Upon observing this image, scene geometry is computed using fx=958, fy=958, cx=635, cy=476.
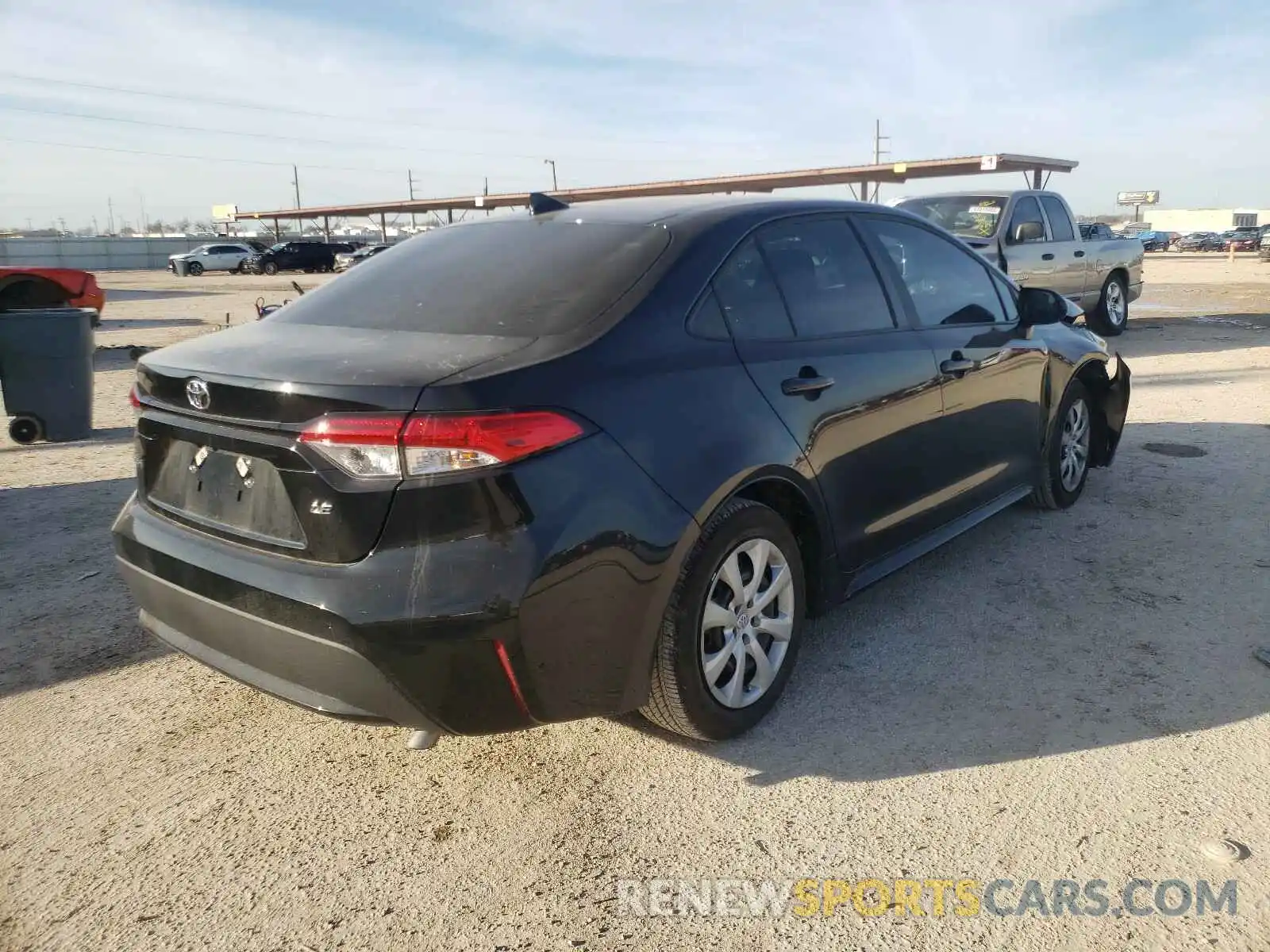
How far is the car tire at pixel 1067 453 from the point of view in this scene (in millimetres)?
4887

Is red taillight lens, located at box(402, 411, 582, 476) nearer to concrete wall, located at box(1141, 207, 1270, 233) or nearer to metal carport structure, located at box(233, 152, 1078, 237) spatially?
metal carport structure, located at box(233, 152, 1078, 237)

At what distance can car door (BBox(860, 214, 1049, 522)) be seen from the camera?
12.5ft

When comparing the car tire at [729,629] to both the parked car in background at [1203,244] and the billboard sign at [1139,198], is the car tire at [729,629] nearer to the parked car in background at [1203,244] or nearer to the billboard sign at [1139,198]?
the parked car in background at [1203,244]

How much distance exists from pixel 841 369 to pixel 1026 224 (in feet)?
27.5

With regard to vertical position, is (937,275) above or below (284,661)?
above

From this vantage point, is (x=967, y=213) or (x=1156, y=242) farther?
(x=1156, y=242)

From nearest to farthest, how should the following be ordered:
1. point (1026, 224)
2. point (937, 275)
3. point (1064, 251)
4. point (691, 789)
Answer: point (691, 789), point (937, 275), point (1026, 224), point (1064, 251)

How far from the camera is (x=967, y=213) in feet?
35.3

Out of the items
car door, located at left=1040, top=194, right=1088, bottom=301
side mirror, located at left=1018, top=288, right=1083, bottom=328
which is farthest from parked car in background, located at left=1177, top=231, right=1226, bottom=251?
side mirror, located at left=1018, top=288, right=1083, bottom=328

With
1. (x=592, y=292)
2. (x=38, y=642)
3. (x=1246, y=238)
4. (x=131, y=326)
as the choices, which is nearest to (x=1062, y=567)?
(x=592, y=292)

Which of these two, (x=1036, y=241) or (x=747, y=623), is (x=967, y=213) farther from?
Answer: (x=747, y=623)

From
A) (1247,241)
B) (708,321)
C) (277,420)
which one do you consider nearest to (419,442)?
(277,420)

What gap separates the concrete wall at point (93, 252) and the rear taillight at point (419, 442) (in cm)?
5464

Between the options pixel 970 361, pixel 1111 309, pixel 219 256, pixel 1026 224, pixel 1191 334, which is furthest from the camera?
pixel 219 256
